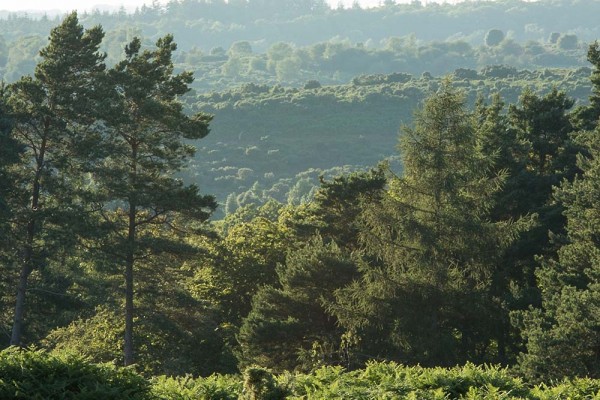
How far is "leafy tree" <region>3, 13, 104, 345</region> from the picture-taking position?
32406 mm

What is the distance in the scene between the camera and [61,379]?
13125mm

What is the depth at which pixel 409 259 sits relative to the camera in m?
32.2

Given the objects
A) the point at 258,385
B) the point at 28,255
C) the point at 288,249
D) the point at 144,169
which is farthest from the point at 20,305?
the point at 258,385

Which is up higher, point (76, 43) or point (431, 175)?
point (76, 43)

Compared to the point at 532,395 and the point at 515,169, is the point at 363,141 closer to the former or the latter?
the point at 515,169

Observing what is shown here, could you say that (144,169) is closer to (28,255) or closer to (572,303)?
(28,255)

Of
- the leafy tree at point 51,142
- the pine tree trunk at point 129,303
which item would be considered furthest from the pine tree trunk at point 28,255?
the pine tree trunk at point 129,303

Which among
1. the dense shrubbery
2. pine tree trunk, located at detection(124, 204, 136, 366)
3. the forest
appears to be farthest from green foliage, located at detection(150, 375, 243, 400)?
pine tree trunk, located at detection(124, 204, 136, 366)

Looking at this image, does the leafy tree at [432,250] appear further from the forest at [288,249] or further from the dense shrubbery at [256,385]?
the dense shrubbery at [256,385]

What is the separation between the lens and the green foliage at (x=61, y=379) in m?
12.8

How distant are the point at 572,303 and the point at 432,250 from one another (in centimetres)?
568

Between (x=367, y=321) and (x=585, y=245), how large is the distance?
7.36m

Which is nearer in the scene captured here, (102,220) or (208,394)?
(208,394)

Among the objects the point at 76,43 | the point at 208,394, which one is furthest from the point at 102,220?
the point at 208,394
